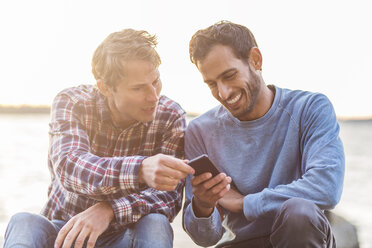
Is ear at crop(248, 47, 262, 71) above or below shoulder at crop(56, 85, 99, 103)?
above

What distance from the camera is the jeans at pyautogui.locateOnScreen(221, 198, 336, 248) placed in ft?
5.51

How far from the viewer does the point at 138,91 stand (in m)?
2.41

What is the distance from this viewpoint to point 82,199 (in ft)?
7.53

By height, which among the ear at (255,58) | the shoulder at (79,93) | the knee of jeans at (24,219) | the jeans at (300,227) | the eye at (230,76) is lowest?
the knee of jeans at (24,219)

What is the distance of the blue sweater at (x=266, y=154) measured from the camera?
2.02 metres

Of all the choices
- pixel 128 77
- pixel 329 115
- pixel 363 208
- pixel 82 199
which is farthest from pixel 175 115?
pixel 363 208

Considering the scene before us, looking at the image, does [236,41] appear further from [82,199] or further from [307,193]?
[82,199]

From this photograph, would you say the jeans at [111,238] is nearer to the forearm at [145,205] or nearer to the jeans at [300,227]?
the forearm at [145,205]

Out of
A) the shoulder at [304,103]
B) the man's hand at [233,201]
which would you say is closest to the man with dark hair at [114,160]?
the man's hand at [233,201]

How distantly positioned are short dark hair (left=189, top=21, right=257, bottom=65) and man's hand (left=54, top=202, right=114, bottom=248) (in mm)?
1036

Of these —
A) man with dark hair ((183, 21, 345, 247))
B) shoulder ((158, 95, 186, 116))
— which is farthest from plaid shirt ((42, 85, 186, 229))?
man with dark hair ((183, 21, 345, 247))

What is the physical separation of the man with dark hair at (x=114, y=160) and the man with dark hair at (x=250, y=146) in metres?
0.19

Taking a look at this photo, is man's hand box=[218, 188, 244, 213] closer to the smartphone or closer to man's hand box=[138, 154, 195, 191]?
the smartphone

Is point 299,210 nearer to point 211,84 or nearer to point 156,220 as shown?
point 156,220
